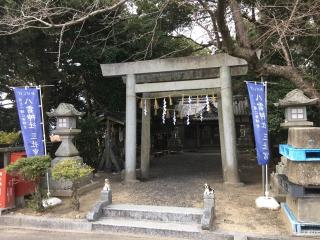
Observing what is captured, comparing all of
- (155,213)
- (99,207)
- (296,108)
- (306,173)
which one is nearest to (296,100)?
(296,108)

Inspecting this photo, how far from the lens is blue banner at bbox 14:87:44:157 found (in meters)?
10.9

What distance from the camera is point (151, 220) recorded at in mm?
9031

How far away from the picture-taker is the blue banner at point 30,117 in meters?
10.9

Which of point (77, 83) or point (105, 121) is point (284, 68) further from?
point (77, 83)

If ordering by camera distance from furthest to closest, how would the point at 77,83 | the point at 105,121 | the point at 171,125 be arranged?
the point at 171,125 → the point at 77,83 → the point at 105,121

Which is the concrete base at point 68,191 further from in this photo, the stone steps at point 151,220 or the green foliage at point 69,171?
the stone steps at point 151,220

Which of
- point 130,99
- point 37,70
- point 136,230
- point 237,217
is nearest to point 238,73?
→ point 130,99

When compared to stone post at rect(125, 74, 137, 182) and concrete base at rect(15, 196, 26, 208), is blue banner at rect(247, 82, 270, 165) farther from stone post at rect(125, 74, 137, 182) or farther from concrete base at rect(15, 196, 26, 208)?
concrete base at rect(15, 196, 26, 208)

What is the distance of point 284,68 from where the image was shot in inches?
346

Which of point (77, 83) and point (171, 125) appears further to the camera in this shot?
point (171, 125)

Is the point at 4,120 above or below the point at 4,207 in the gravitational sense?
above

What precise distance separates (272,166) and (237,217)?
897 centimetres

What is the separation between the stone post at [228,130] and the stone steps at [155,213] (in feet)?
11.7

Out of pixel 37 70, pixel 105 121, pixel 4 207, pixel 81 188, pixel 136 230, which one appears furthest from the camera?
pixel 105 121
